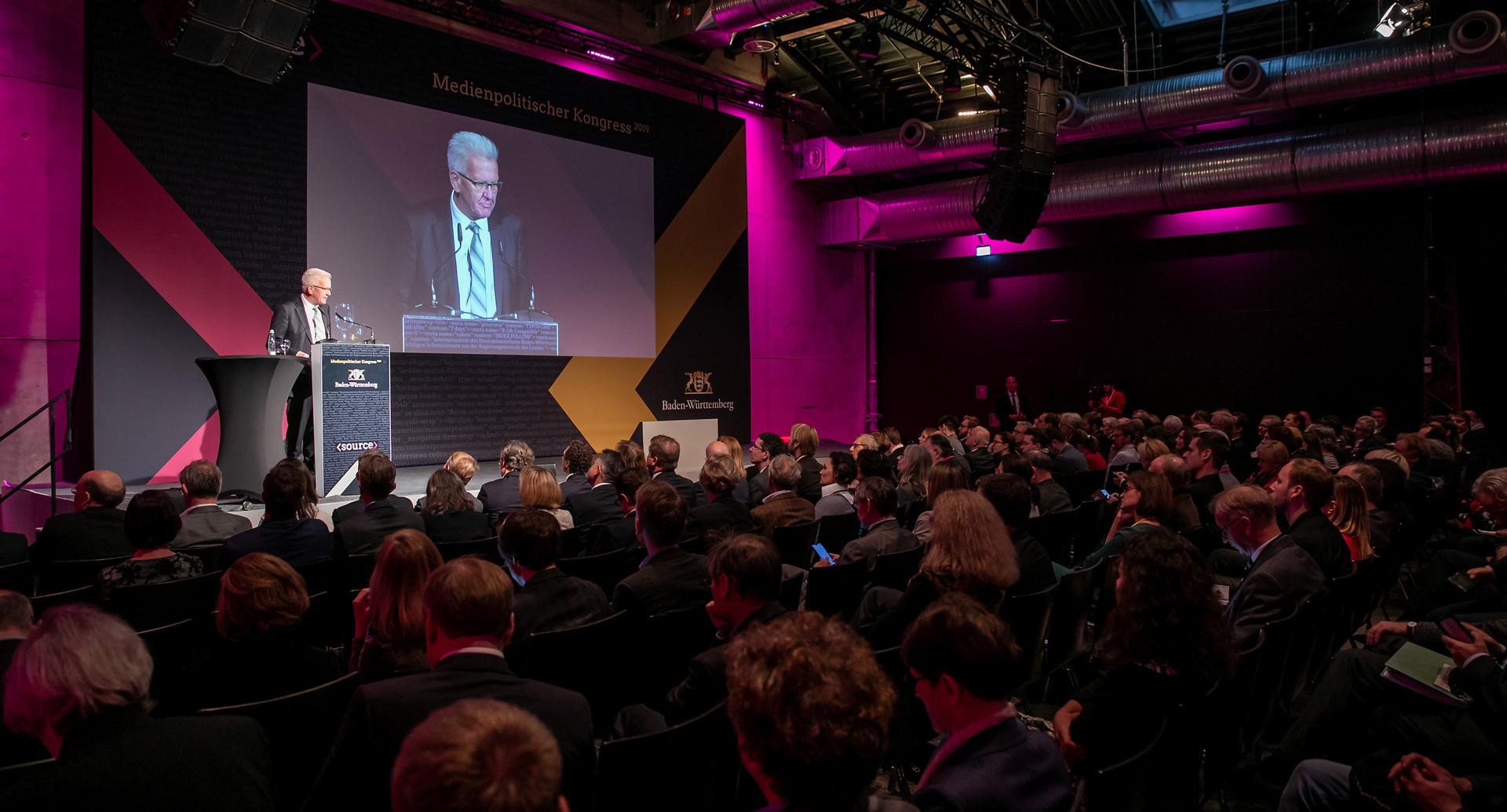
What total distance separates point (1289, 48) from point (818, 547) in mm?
10699

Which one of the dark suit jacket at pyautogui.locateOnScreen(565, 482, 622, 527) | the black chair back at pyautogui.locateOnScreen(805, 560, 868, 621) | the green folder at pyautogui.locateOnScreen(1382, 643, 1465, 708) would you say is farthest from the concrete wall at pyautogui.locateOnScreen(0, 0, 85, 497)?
the green folder at pyautogui.locateOnScreen(1382, 643, 1465, 708)

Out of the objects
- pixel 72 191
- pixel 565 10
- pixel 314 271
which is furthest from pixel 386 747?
pixel 565 10

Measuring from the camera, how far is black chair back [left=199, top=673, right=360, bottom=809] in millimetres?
1931

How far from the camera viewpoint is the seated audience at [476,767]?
898 mm

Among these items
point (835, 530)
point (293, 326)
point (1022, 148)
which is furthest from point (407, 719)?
point (1022, 148)

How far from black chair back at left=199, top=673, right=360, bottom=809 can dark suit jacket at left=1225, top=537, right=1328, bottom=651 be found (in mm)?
2740

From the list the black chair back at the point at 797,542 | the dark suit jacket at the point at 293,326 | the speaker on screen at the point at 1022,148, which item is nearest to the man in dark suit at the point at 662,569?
the black chair back at the point at 797,542

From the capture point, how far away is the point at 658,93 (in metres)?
11.4

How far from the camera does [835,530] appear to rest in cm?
466

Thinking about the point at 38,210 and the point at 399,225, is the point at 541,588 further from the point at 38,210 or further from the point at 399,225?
the point at 399,225

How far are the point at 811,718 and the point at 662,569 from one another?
1.83 m

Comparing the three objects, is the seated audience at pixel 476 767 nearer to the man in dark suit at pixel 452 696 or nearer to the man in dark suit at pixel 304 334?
the man in dark suit at pixel 452 696

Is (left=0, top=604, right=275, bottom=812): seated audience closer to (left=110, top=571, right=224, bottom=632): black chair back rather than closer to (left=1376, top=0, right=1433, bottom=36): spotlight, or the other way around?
(left=110, top=571, right=224, bottom=632): black chair back

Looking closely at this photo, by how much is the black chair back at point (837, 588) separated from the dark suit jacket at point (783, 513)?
95 cm
